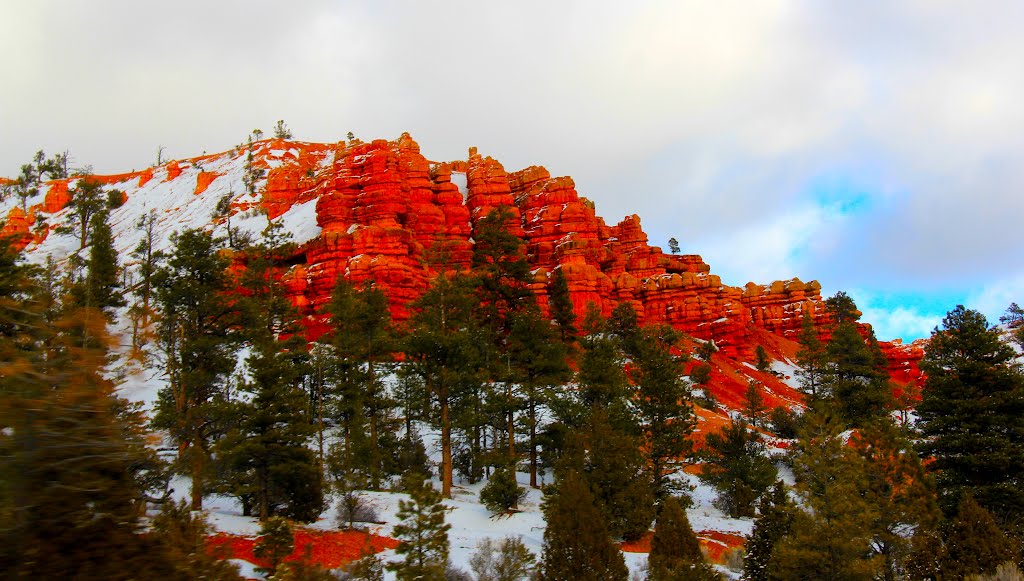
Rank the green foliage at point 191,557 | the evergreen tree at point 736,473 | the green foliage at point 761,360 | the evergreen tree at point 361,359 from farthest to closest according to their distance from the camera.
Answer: the green foliage at point 761,360, the evergreen tree at point 736,473, the evergreen tree at point 361,359, the green foliage at point 191,557

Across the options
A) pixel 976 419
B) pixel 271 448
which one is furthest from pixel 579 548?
pixel 976 419

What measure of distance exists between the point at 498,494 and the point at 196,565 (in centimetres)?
2067

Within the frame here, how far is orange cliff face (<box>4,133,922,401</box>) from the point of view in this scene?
189 feet

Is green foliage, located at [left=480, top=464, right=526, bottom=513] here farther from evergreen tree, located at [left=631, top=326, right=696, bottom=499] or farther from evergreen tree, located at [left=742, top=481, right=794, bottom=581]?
evergreen tree, located at [left=742, top=481, right=794, bottom=581]

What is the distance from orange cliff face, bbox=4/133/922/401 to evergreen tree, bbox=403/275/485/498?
2090cm

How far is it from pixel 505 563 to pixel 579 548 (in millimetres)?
2056

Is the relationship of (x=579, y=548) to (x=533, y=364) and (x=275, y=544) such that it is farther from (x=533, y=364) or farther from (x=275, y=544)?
(x=533, y=364)

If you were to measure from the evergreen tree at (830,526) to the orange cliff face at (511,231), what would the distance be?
126ft

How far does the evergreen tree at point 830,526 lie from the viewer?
15.2 m

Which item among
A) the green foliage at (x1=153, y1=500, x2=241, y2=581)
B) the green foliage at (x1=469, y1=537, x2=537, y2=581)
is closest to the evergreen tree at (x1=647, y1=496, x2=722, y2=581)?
the green foliage at (x1=469, y1=537, x2=537, y2=581)

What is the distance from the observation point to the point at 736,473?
30984mm

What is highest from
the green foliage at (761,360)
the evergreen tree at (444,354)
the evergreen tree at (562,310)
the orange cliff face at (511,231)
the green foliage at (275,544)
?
the orange cliff face at (511,231)

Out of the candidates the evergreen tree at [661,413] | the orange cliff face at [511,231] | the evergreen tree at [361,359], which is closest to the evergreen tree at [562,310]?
the orange cliff face at [511,231]

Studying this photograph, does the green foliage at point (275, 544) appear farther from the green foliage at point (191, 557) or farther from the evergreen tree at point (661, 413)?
the evergreen tree at point (661, 413)
